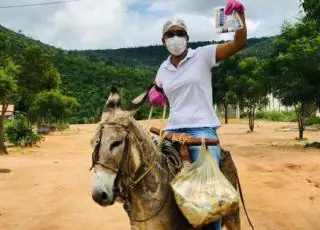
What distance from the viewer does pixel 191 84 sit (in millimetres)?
4281

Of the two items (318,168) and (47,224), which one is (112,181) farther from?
(318,168)

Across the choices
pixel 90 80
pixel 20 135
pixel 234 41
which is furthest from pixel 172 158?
pixel 90 80

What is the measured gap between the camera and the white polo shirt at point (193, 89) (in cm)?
430

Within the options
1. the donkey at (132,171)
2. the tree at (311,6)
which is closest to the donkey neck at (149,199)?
the donkey at (132,171)

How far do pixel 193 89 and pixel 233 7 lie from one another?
2.38 feet

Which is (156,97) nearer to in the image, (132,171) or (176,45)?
(176,45)

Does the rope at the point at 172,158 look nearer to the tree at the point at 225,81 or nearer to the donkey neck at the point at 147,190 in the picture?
the donkey neck at the point at 147,190

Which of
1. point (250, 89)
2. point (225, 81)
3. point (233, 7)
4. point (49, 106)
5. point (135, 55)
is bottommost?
point (49, 106)

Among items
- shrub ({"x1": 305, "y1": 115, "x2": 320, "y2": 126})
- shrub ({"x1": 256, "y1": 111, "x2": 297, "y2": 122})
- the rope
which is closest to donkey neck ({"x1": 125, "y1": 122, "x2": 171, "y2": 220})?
the rope

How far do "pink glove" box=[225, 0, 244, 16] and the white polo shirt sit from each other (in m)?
0.40

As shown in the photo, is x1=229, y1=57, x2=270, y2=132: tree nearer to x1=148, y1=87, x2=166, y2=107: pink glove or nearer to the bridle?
x1=148, y1=87, x2=166, y2=107: pink glove

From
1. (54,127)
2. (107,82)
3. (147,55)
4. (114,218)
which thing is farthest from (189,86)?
(147,55)

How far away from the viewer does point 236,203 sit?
13.5 feet

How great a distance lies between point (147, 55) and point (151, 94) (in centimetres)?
13379
